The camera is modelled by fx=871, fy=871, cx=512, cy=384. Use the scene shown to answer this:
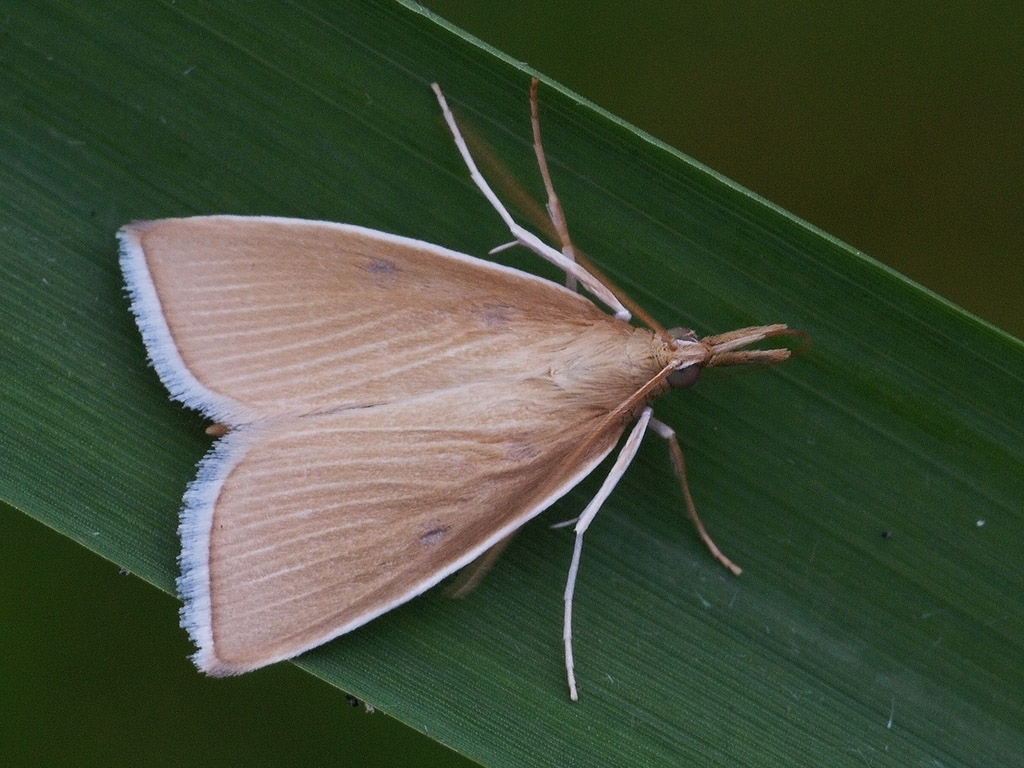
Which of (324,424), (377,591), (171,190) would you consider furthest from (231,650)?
(171,190)

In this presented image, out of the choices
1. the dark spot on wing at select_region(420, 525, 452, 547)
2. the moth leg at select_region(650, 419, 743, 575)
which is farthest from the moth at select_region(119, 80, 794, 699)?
the moth leg at select_region(650, 419, 743, 575)

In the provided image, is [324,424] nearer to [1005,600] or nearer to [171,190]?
[171,190]

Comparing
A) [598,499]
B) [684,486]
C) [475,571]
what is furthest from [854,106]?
[475,571]

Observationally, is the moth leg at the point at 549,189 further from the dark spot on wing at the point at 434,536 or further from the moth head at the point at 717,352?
the dark spot on wing at the point at 434,536

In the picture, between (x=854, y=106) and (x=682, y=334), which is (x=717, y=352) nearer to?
(x=682, y=334)

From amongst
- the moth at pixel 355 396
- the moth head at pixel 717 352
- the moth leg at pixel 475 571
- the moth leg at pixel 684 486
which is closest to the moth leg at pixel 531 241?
the moth at pixel 355 396
